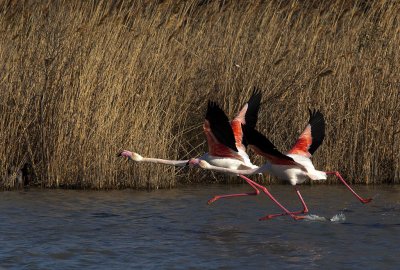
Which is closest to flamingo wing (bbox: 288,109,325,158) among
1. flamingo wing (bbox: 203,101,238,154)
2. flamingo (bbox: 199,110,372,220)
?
flamingo (bbox: 199,110,372,220)

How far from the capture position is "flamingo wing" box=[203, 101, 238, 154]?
9500mm

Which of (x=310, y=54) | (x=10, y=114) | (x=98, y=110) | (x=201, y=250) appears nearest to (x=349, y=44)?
(x=310, y=54)

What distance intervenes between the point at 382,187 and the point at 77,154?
3652 millimetres

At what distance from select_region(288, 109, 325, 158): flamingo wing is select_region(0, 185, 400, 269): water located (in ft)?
2.14

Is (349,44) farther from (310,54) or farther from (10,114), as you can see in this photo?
(10,114)

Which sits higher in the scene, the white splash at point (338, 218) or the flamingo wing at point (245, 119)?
the flamingo wing at point (245, 119)

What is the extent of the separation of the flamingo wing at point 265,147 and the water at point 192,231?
0.59 m

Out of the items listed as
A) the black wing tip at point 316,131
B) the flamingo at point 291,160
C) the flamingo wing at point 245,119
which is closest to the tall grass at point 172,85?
the black wing tip at point 316,131

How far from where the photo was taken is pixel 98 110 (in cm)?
1144

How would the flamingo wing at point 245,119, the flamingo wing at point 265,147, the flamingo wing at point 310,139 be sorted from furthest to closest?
the flamingo wing at point 245,119
the flamingo wing at point 310,139
the flamingo wing at point 265,147

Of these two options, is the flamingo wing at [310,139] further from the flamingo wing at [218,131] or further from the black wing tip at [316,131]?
the flamingo wing at [218,131]

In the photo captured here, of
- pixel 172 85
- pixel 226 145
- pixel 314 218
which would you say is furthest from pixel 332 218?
pixel 172 85

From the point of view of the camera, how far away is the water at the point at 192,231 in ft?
25.3

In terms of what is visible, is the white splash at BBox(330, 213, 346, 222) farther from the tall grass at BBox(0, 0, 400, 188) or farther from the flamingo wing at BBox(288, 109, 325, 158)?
the tall grass at BBox(0, 0, 400, 188)
